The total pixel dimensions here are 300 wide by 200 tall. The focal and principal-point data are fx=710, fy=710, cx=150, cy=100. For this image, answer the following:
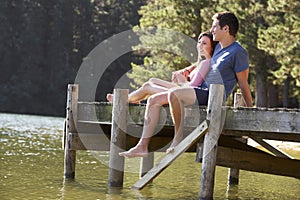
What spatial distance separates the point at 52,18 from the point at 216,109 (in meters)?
52.6

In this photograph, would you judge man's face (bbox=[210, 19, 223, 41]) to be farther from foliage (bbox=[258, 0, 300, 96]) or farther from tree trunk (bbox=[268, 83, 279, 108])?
tree trunk (bbox=[268, 83, 279, 108])

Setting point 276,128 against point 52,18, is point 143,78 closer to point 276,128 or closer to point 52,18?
point 276,128

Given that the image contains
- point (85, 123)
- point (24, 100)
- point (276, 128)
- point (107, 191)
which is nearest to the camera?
point (276, 128)

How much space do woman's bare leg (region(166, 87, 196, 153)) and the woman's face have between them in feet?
3.08

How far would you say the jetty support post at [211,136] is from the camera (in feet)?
24.7

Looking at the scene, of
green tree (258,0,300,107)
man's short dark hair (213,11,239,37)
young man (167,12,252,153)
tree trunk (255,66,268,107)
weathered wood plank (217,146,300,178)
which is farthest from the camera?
tree trunk (255,66,268,107)

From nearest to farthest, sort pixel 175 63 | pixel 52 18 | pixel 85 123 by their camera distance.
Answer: pixel 85 123
pixel 175 63
pixel 52 18

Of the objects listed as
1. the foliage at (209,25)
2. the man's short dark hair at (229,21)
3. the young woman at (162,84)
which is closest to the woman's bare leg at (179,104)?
the young woman at (162,84)

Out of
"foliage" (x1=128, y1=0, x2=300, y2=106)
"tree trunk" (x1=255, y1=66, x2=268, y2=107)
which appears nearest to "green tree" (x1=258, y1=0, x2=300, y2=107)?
"foliage" (x1=128, y1=0, x2=300, y2=106)

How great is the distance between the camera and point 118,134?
8.78 m

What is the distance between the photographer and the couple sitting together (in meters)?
7.77

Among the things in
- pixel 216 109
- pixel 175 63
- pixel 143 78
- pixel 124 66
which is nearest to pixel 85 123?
pixel 216 109

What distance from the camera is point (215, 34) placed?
8227 millimetres

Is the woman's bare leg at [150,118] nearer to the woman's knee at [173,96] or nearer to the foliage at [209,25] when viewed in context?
the woman's knee at [173,96]
